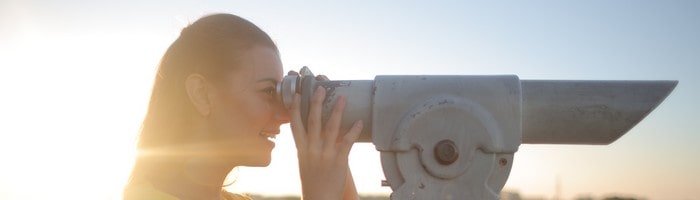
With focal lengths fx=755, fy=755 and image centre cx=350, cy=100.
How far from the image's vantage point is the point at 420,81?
2.49 metres

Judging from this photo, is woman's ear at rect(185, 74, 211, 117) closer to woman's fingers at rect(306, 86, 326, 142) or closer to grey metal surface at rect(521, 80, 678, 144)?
woman's fingers at rect(306, 86, 326, 142)

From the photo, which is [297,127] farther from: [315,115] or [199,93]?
[199,93]

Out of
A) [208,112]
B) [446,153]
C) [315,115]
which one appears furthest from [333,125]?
[208,112]

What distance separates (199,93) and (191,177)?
13.8 inches

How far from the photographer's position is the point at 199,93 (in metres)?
2.95

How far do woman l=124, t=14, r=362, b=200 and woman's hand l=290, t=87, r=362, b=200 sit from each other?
0.81 ft

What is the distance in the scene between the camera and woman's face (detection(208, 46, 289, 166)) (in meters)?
2.81

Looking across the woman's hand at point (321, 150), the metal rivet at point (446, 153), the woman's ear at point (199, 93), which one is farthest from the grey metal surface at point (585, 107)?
the woman's ear at point (199, 93)

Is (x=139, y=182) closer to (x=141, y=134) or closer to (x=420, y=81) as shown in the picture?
(x=141, y=134)

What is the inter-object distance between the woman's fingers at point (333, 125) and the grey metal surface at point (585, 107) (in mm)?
602

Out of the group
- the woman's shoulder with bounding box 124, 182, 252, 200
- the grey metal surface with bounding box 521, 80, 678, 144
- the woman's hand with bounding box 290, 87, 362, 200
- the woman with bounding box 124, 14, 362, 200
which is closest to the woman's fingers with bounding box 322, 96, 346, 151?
the woman's hand with bounding box 290, 87, 362, 200

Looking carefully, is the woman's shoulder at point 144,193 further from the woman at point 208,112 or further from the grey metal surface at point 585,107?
the grey metal surface at point 585,107

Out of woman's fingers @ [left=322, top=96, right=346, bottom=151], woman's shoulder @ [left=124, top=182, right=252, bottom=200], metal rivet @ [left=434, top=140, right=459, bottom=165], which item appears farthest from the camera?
woman's shoulder @ [left=124, top=182, right=252, bottom=200]

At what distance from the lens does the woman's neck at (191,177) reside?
9.70 ft
